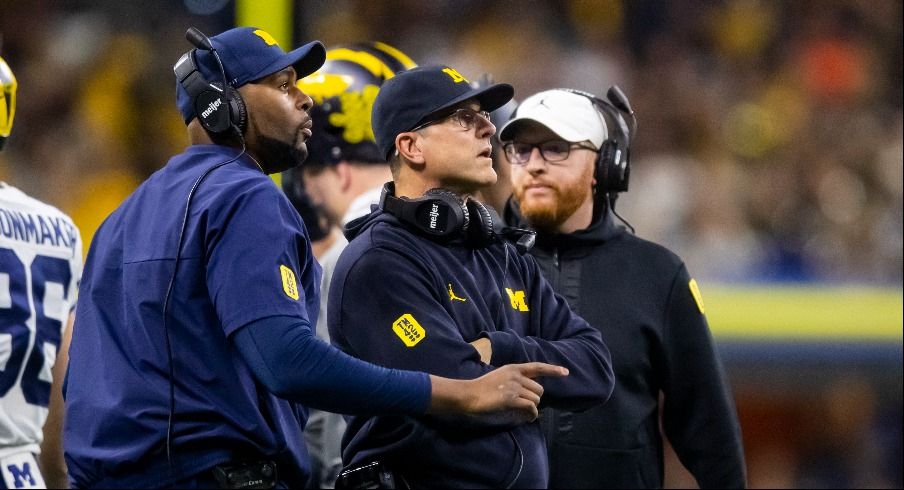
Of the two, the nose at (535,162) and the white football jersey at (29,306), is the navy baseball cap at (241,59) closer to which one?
the white football jersey at (29,306)

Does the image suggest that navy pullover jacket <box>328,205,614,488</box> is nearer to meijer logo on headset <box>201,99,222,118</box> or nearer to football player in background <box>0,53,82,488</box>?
meijer logo on headset <box>201,99,222,118</box>

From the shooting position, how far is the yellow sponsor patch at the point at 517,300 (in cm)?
299

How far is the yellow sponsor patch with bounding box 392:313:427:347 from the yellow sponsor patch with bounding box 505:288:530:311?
1.09ft

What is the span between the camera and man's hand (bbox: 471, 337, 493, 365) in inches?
108

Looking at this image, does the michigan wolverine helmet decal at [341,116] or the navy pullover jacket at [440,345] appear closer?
→ the navy pullover jacket at [440,345]

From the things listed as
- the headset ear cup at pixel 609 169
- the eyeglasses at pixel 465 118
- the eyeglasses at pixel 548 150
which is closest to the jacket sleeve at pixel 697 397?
the headset ear cup at pixel 609 169

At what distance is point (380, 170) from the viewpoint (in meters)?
4.54

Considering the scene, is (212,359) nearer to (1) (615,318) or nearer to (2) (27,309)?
(2) (27,309)

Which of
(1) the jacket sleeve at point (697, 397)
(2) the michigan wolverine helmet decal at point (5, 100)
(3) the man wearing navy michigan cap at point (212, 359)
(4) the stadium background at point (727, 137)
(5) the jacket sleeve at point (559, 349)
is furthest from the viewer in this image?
(4) the stadium background at point (727, 137)

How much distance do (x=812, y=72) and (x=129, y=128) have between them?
426 cm

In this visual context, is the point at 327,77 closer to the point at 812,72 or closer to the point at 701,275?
the point at 701,275

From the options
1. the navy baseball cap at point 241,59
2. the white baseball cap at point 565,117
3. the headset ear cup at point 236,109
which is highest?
the navy baseball cap at point 241,59

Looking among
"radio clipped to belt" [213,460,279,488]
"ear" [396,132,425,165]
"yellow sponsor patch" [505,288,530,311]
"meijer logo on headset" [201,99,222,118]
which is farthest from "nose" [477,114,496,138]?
"radio clipped to belt" [213,460,279,488]

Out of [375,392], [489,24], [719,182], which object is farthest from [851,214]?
[375,392]
